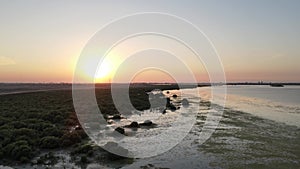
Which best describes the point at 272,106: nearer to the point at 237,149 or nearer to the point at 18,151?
the point at 237,149

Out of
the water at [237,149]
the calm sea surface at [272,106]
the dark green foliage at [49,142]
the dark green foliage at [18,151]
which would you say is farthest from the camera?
the calm sea surface at [272,106]

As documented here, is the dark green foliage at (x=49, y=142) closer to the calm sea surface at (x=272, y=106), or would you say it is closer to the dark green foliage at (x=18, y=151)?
the dark green foliage at (x=18, y=151)

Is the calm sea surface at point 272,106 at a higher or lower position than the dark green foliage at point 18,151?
lower

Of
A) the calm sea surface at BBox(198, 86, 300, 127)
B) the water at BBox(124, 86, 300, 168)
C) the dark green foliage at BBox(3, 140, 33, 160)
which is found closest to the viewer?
the water at BBox(124, 86, 300, 168)

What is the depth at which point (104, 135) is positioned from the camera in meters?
26.5

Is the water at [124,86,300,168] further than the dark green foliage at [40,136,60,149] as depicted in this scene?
No

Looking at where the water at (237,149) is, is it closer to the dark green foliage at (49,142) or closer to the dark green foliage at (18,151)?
the dark green foliage at (18,151)

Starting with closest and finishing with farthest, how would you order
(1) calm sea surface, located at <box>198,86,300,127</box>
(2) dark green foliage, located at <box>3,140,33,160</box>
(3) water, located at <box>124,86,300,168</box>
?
(3) water, located at <box>124,86,300,168</box>
(2) dark green foliage, located at <box>3,140,33,160</box>
(1) calm sea surface, located at <box>198,86,300,127</box>

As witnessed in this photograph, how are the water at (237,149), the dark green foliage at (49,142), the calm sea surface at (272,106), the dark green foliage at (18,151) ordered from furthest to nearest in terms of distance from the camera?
the calm sea surface at (272,106)
the dark green foliage at (49,142)
the dark green foliage at (18,151)
the water at (237,149)

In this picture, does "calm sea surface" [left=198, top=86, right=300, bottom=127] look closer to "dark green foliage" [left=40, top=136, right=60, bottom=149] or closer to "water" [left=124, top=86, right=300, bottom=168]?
"water" [left=124, top=86, right=300, bottom=168]

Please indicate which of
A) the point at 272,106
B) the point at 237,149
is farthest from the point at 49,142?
the point at 272,106

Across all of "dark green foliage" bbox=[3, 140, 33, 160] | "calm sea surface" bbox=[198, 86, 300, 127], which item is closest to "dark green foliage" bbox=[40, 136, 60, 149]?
"dark green foliage" bbox=[3, 140, 33, 160]

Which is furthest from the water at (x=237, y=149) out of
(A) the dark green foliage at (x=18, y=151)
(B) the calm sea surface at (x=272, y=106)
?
(B) the calm sea surface at (x=272, y=106)

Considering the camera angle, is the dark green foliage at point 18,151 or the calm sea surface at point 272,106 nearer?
the dark green foliage at point 18,151
